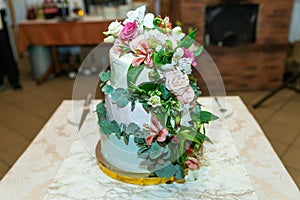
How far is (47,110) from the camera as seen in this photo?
3238mm

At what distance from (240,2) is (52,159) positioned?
244 cm

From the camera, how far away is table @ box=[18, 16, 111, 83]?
12.1 feet

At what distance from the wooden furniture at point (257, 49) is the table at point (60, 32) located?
3.10 feet

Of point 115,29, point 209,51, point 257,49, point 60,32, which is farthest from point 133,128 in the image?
point 60,32

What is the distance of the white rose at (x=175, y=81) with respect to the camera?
1.07m

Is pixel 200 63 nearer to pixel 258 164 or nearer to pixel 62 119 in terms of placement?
pixel 258 164

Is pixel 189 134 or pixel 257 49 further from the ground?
pixel 189 134

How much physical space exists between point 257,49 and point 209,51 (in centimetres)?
51

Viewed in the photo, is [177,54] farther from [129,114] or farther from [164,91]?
[129,114]

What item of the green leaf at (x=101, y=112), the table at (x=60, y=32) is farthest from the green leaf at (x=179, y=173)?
the table at (x=60, y=32)

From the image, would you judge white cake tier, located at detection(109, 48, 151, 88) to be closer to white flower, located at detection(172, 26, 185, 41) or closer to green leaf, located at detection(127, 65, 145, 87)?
green leaf, located at detection(127, 65, 145, 87)

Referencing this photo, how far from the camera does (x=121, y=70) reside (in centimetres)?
116

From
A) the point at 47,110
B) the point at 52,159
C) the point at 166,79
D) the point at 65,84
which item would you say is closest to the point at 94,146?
the point at 52,159

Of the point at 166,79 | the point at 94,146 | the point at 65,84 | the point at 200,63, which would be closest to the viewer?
the point at 166,79
